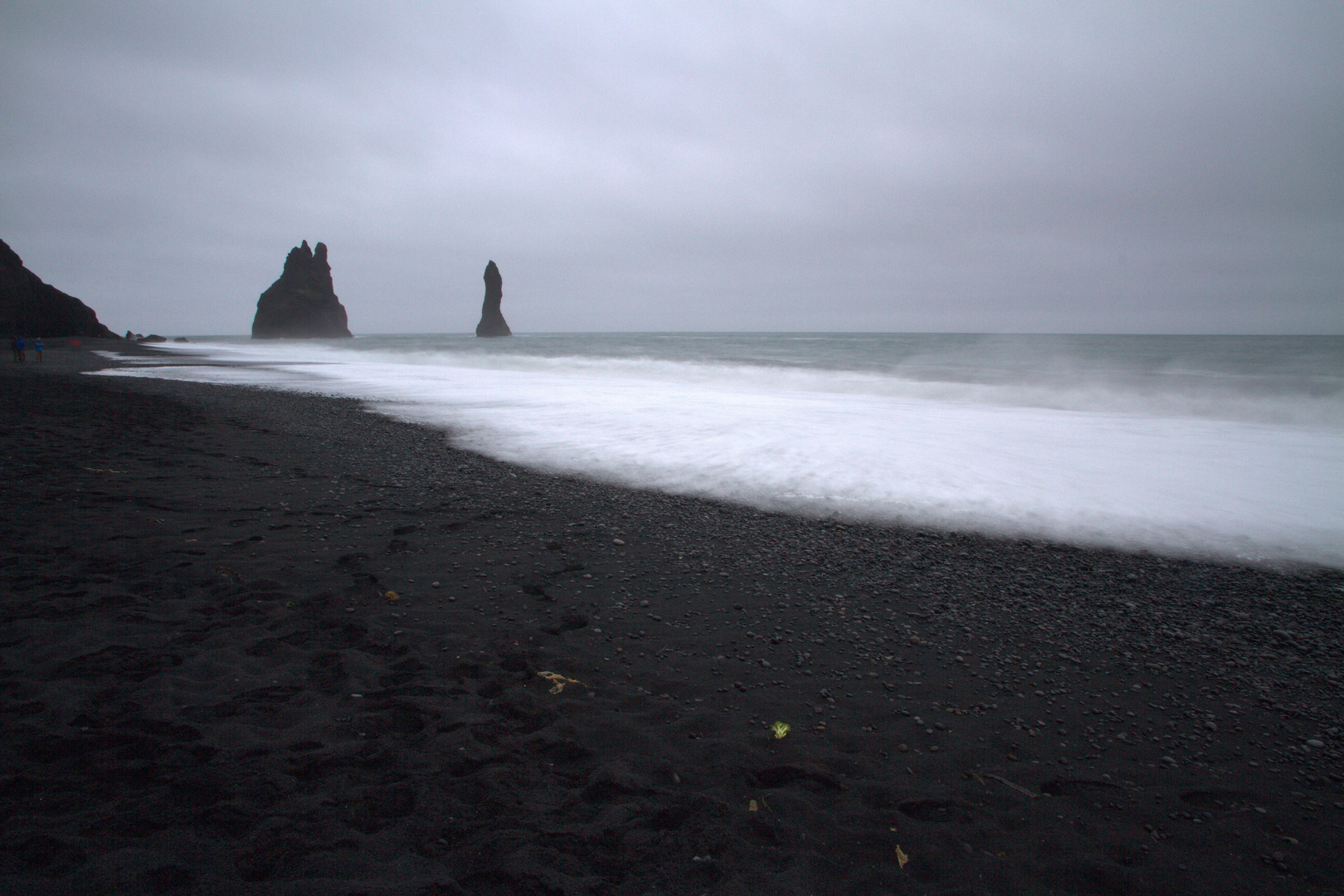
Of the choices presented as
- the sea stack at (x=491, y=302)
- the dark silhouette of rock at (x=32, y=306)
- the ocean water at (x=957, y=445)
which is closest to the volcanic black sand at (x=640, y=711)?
the ocean water at (x=957, y=445)

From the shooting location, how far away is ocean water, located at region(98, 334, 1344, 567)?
23.2 ft

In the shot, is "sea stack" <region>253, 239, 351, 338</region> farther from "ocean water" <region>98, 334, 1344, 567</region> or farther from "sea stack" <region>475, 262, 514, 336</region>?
"ocean water" <region>98, 334, 1344, 567</region>

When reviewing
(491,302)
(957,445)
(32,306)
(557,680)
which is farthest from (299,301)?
(557,680)

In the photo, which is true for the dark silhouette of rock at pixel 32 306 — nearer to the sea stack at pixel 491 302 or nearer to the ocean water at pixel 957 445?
the ocean water at pixel 957 445

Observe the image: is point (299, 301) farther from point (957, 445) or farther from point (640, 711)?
point (640, 711)

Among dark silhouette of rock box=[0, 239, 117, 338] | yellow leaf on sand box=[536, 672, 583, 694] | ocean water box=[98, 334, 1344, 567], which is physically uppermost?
dark silhouette of rock box=[0, 239, 117, 338]

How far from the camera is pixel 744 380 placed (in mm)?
30484

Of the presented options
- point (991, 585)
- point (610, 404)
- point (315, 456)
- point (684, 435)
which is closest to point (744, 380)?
point (610, 404)

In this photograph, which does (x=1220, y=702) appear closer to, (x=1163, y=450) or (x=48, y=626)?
(x=48, y=626)

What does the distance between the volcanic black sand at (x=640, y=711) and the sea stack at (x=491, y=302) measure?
13141cm

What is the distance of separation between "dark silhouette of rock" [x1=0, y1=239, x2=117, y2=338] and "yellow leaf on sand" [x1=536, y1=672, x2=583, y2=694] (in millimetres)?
78015

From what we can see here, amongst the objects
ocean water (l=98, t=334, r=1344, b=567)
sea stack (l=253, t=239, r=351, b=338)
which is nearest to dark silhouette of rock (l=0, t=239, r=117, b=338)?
ocean water (l=98, t=334, r=1344, b=567)

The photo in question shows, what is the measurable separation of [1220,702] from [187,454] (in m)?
11.3

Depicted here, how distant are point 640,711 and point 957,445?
1014cm
